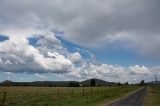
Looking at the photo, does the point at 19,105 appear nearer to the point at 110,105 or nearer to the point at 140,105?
the point at 110,105

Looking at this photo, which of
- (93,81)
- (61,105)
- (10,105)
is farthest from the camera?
(93,81)

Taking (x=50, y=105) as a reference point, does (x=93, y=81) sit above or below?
above

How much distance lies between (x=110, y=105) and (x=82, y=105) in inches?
113

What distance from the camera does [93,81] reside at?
196m

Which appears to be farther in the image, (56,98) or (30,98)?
Result: (56,98)

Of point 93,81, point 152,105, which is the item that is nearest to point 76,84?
point 93,81

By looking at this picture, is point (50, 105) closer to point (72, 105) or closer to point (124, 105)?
point (72, 105)

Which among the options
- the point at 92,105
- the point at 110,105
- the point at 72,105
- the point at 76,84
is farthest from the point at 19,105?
the point at 76,84

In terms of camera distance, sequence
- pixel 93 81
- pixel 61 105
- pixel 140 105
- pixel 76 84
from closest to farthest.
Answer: pixel 61 105 → pixel 140 105 → pixel 76 84 → pixel 93 81

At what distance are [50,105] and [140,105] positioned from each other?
31.6 feet

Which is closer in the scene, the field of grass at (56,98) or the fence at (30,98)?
the fence at (30,98)

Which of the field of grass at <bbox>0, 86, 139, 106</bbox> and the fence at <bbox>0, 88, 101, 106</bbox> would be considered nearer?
the fence at <bbox>0, 88, 101, 106</bbox>

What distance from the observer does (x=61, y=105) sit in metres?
26.0

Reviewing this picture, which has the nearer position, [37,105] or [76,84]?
[37,105]
